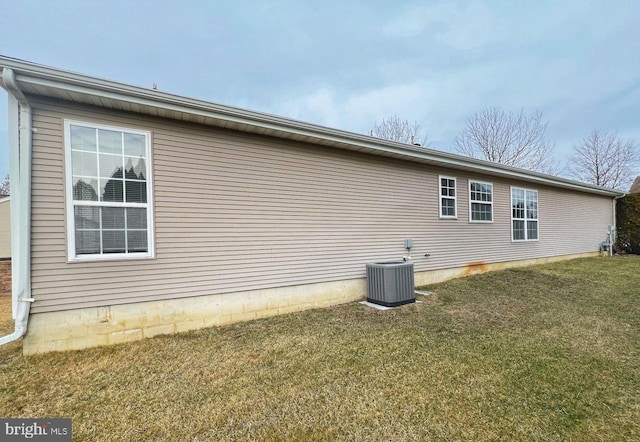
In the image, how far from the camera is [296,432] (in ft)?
7.28

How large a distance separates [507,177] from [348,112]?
1281 cm

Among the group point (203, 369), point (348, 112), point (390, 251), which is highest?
point (348, 112)

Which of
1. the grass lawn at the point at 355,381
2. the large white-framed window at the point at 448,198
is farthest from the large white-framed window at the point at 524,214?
the grass lawn at the point at 355,381

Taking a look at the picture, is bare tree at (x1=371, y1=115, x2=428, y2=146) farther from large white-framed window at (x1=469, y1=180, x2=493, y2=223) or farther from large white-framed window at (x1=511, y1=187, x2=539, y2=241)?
large white-framed window at (x1=469, y1=180, x2=493, y2=223)

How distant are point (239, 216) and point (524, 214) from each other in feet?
29.9

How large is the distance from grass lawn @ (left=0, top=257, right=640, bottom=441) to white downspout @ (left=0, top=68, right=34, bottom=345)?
685 millimetres

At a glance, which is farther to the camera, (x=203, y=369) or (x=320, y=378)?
(x=203, y=369)

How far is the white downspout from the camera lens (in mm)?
3402

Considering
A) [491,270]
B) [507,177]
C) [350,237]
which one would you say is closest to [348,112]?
[507,177]

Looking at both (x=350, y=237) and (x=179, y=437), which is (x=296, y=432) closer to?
(x=179, y=437)

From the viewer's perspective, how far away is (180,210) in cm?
436

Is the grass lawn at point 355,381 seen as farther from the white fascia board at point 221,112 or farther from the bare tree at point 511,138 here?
the bare tree at point 511,138

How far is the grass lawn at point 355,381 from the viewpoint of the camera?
2.28 m

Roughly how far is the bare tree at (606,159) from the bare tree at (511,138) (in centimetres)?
565
